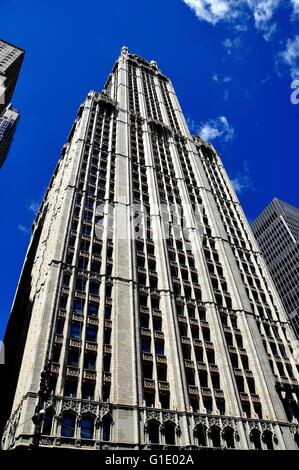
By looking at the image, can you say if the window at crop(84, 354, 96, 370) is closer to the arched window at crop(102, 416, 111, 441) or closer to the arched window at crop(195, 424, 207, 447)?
the arched window at crop(102, 416, 111, 441)

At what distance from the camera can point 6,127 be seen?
118875 mm

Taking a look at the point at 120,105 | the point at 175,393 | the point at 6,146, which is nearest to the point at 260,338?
the point at 175,393

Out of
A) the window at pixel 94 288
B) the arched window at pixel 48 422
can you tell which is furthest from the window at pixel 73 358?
the window at pixel 94 288

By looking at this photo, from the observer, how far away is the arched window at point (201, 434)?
29.8 metres

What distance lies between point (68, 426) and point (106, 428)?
306 cm

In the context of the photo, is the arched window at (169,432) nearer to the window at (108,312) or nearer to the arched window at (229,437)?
the arched window at (229,437)

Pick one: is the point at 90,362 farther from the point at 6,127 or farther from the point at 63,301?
the point at 6,127

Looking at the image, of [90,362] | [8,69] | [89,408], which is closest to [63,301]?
[90,362]

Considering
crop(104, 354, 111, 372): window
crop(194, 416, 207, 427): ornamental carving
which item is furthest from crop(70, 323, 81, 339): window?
crop(194, 416, 207, 427): ornamental carving

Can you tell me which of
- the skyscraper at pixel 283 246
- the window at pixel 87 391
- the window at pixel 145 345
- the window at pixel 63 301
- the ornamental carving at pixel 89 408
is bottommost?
the ornamental carving at pixel 89 408

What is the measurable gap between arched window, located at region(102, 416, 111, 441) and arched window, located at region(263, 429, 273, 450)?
49.1 feet

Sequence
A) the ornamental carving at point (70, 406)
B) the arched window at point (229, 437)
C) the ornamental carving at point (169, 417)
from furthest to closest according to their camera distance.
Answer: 1. the arched window at point (229, 437)
2. the ornamental carving at point (169, 417)
3. the ornamental carving at point (70, 406)

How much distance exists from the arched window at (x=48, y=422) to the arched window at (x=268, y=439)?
64.5ft
